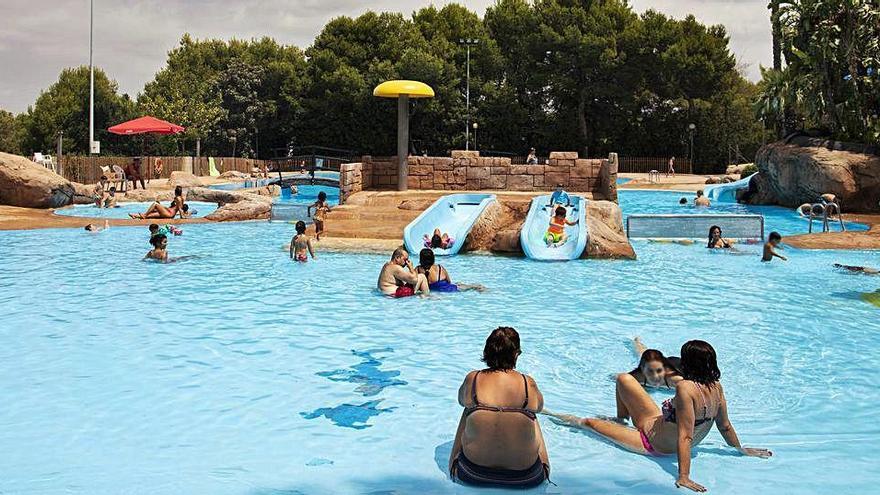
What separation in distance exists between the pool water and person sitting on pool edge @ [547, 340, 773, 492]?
14.2 meters

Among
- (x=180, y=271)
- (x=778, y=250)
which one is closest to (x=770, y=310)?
(x=778, y=250)

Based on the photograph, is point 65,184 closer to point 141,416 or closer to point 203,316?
point 203,316

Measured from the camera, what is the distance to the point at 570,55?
145 ft

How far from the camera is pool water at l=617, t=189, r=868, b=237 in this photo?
20.8m

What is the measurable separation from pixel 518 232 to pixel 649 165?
105 ft

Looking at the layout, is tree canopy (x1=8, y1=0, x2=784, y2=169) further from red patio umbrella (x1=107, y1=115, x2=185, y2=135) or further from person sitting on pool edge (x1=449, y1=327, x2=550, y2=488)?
person sitting on pool edge (x1=449, y1=327, x2=550, y2=488)

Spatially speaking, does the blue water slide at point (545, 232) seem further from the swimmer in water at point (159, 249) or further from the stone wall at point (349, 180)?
the swimmer in water at point (159, 249)

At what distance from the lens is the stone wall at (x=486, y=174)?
21.1m

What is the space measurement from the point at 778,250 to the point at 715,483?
1140 cm

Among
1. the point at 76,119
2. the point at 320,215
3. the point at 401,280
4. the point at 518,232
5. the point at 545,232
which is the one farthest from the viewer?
the point at 76,119

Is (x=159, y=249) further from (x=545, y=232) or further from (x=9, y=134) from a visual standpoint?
(x=9, y=134)

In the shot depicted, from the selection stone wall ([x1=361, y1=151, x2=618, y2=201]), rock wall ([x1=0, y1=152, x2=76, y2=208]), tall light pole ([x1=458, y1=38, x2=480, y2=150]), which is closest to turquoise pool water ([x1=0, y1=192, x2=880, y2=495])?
stone wall ([x1=361, y1=151, x2=618, y2=201])

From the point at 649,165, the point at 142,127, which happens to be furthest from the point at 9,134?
the point at 649,165

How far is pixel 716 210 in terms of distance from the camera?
86.1 ft
